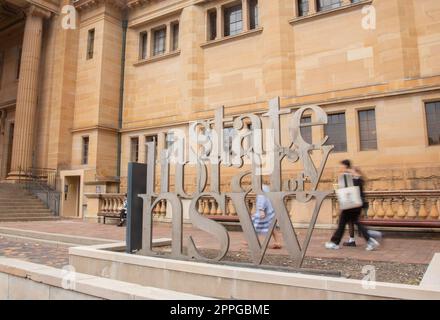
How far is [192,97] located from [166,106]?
2135mm

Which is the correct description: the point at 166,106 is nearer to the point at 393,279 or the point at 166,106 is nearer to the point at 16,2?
the point at 16,2

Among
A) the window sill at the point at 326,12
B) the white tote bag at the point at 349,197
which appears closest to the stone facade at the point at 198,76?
the window sill at the point at 326,12

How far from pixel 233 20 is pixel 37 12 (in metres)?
12.2

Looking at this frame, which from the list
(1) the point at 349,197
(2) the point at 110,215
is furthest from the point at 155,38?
(1) the point at 349,197

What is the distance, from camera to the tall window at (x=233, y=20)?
19.0 meters

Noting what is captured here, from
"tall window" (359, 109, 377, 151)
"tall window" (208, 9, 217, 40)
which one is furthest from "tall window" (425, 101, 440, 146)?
"tall window" (208, 9, 217, 40)

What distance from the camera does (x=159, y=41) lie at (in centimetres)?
2212

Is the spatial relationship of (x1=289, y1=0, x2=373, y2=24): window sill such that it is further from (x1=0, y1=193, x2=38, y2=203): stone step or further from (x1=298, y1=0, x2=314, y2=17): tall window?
(x1=0, y1=193, x2=38, y2=203): stone step

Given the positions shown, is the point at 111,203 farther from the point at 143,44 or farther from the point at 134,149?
the point at 143,44

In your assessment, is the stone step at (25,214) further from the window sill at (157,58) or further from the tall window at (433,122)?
the tall window at (433,122)

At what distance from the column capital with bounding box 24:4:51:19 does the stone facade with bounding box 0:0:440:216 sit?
75 millimetres

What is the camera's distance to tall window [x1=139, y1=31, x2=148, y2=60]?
22.5 meters

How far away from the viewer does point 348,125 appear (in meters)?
14.4
